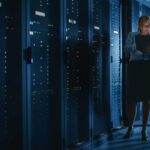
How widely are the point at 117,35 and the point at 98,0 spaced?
2.77ft

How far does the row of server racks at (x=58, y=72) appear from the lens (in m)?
2.96

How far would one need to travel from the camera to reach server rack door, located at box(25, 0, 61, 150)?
319cm

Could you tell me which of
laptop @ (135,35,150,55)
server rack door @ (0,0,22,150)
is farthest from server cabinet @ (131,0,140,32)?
server rack door @ (0,0,22,150)

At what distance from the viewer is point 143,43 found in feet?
14.7

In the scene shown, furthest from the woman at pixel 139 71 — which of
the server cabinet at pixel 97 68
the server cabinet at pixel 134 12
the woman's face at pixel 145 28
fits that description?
the server cabinet at pixel 134 12

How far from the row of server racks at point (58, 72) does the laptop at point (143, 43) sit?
0.46 m

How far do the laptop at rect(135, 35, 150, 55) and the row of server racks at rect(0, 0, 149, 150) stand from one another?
458 mm

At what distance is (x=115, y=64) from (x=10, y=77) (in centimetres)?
246

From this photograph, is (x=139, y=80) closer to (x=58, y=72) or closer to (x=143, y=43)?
(x=143, y=43)

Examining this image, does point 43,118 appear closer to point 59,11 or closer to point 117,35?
point 59,11

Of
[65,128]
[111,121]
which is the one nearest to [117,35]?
[111,121]

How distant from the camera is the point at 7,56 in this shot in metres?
2.94

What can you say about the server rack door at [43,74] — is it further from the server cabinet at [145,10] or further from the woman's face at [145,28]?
the server cabinet at [145,10]

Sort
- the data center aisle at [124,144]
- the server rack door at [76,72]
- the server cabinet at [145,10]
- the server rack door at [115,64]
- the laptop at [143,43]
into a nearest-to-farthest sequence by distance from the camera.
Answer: the server rack door at [76,72] → the data center aisle at [124,144] → the laptop at [143,43] → the server rack door at [115,64] → the server cabinet at [145,10]
